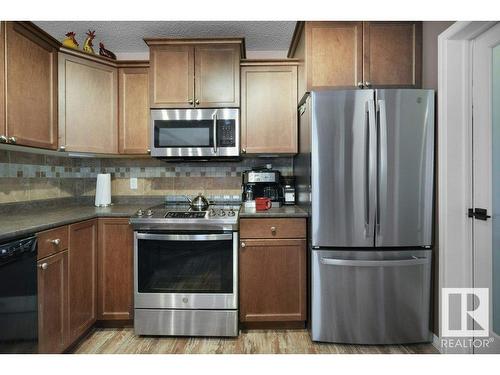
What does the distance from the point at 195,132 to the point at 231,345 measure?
1628mm

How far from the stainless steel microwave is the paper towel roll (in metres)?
0.61

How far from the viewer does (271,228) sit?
7.07ft

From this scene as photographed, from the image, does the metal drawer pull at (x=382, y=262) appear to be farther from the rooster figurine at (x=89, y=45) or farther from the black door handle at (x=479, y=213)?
the rooster figurine at (x=89, y=45)

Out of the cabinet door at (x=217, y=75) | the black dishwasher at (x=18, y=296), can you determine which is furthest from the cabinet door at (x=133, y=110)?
the black dishwasher at (x=18, y=296)

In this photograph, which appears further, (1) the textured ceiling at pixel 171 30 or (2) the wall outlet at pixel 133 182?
(2) the wall outlet at pixel 133 182

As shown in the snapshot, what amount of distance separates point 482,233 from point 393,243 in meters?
0.50

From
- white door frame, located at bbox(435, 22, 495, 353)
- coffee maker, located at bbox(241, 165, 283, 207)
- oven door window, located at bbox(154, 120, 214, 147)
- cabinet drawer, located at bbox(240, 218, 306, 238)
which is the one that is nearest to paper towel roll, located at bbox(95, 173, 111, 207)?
oven door window, located at bbox(154, 120, 214, 147)

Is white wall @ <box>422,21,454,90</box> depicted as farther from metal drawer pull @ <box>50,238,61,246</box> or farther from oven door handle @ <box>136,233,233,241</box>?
metal drawer pull @ <box>50,238,61,246</box>

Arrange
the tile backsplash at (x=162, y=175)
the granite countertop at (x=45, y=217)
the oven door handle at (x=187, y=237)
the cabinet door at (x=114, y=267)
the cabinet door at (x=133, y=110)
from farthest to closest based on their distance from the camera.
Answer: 1. the tile backsplash at (x=162, y=175)
2. the cabinet door at (x=133, y=110)
3. the cabinet door at (x=114, y=267)
4. the oven door handle at (x=187, y=237)
5. the granite countertop at (x=45, y=217)

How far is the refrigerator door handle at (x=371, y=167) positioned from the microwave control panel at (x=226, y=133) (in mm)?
1034

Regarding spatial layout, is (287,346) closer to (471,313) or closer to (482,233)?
(471,313)

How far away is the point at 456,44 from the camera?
1.85 metres

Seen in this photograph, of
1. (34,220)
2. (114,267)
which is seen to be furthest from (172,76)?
(114,267)

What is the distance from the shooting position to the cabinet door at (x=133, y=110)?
8.32 feet
